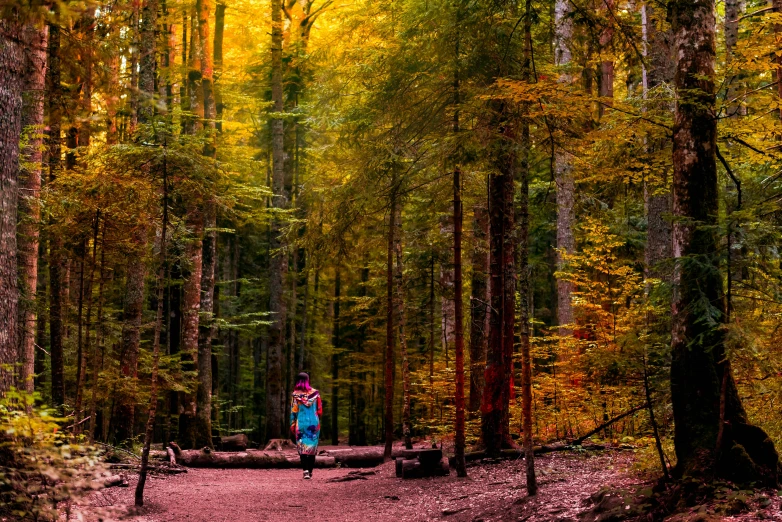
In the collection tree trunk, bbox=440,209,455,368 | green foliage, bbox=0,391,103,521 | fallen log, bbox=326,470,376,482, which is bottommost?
fallen log, bbox=326,470,376,482

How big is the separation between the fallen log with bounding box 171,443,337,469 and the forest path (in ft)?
7.50

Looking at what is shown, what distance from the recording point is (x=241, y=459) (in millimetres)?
16016

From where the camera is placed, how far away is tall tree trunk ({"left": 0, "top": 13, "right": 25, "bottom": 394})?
7.12 meters

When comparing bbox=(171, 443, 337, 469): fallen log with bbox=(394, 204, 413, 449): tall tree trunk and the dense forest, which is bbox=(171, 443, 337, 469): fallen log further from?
bbox=(394, 204, 413, 449): tall tree trunk

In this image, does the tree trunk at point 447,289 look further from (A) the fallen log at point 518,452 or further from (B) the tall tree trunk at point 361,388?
(B) the tall tree trunk at point 361,388

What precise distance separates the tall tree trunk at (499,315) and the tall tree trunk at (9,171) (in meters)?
6.71

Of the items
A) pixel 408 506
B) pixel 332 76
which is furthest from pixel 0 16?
pixel 332 76

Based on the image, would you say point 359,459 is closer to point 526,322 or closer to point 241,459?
point 241,459

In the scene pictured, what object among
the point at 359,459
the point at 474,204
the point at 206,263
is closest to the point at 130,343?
the point at 206,263

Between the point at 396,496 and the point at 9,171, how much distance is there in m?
7.21

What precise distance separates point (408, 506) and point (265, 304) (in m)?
20.7

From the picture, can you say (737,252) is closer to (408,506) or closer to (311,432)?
(408,506)

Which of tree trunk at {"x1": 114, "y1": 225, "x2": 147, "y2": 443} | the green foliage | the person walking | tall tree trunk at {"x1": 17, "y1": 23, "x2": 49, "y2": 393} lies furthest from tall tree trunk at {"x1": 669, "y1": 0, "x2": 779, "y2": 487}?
tree trunk at {"x1": 114, "y1": 225, "x2": 147, "y2": 443}

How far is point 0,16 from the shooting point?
469 centimetres
